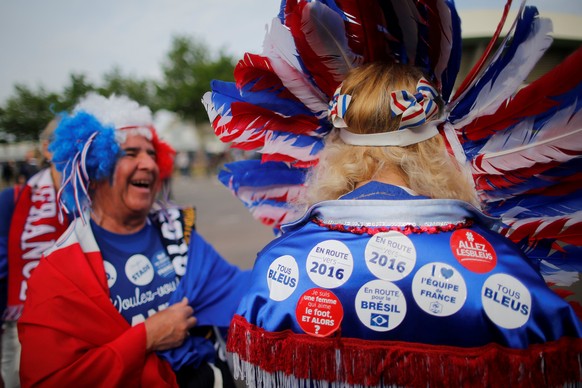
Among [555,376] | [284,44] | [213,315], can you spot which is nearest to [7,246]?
[213,315]

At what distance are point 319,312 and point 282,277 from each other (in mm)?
144

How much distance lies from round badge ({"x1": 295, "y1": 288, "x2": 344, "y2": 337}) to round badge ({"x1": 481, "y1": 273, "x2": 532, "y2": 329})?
1.22ft

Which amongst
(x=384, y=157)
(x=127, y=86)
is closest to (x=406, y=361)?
(x=384, y=157)

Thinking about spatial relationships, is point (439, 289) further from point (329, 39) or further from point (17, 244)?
point (17, 244)

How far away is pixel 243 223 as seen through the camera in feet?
28.6

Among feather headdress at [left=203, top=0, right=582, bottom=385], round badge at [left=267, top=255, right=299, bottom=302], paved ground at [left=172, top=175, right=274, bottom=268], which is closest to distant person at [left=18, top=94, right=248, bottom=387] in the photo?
feather headdress at [left=203, top=0, right=582, bottom=385]

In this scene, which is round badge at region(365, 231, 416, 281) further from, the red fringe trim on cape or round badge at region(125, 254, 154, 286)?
round badge at region(125, 254, 154, 286)

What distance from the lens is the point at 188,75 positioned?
36562mm

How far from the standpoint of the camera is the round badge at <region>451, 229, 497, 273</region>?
3.21 ft

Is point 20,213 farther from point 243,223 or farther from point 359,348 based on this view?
point 243,223

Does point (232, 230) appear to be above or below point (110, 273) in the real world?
below

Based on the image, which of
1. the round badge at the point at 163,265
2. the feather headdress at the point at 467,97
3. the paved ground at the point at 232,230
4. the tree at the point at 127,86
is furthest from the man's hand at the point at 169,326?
the tree at the point at 127,86

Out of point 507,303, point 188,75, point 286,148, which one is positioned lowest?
point 507,303

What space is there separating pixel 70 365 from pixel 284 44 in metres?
1.54
